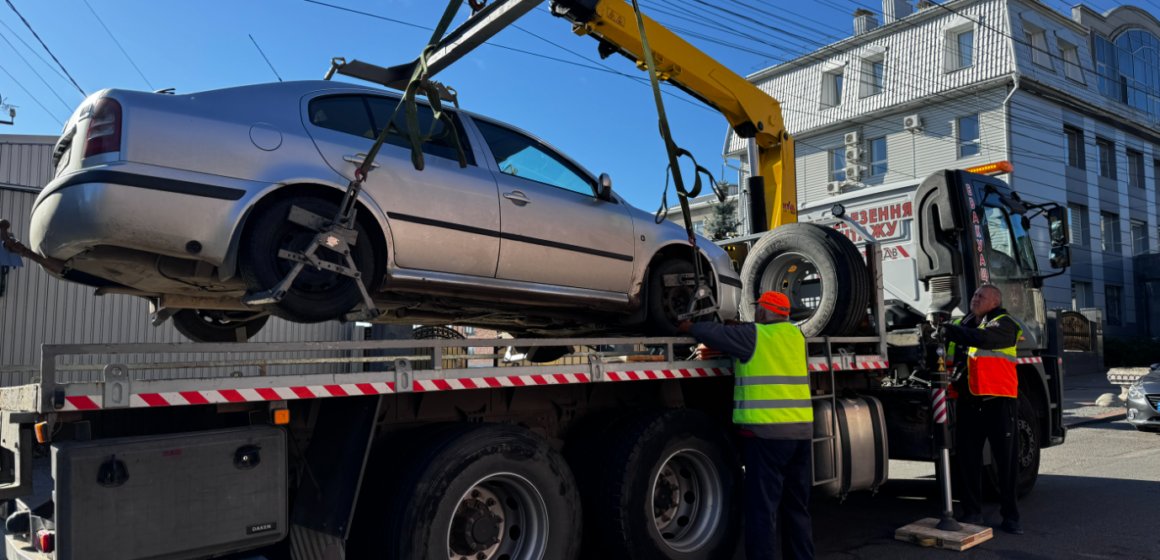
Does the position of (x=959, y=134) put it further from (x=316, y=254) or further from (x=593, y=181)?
(x=316, y=254)

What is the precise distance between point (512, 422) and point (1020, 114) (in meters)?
23.3

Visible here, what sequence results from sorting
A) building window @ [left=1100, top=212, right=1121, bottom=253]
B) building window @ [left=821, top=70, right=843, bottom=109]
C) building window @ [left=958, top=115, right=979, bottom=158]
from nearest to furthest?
building window @ [left=958, top=115, right=979, bottom=158], building window @ [left=1100, top=212, right=1121, bottom=253], building window @ [left=821, top=70, right=843, bottom=109]

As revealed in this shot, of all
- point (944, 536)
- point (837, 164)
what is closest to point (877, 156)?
point (837, 164)

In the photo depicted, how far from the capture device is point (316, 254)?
3666mm

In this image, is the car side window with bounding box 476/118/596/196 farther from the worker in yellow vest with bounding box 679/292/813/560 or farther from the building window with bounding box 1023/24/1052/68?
the building window with bounding box 1023/24/1052/68

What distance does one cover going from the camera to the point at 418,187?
4090 mm

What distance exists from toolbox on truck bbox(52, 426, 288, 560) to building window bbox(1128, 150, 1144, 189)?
1219 inches

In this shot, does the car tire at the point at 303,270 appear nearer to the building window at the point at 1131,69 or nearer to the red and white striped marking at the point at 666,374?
the red and white striped marking at the point at 666,374

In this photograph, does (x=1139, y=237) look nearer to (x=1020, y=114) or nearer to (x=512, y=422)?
(x=1020, y=114)

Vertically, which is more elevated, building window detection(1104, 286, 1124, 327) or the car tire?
building window detection(1104, 286, 1124, 327)

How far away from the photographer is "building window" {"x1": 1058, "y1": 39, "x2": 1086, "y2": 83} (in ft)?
80.2

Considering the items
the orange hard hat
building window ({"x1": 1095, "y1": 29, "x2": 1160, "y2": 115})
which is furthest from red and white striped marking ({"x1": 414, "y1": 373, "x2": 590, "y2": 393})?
building window ({"x1": 1095, "y1": 29, "x2": 1160, "y2": 115})

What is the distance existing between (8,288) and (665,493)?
8991 millimetres

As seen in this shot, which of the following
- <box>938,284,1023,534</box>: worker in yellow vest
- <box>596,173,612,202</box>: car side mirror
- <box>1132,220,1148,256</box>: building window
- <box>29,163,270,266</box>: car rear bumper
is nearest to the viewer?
<box>29,163,270,266</box>: car rear bumper
